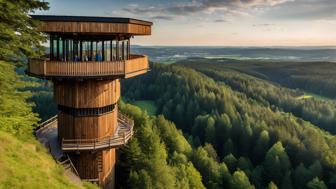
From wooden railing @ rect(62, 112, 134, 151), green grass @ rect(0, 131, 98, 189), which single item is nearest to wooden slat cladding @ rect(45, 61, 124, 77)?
green grass @ rect(0, 131, 98, 189)

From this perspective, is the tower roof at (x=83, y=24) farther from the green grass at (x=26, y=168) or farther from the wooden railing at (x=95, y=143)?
the wooden railing at (x=95, y=143)

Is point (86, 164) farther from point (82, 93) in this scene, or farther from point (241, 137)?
point (241, 137)

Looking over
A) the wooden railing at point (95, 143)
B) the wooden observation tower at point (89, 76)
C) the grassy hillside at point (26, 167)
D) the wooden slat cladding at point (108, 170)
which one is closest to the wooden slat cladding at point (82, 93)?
the wooden observation tower at point (89, 76)

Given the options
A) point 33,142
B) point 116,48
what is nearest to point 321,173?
point 116,48

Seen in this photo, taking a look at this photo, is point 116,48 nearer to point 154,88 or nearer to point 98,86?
point 98,86

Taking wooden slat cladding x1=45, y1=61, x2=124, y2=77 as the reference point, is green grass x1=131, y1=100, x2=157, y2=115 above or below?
below

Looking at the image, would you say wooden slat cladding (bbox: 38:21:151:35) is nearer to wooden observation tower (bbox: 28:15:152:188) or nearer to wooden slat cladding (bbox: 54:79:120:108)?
wooden observation tower (bbox: 28:15:152:188)
